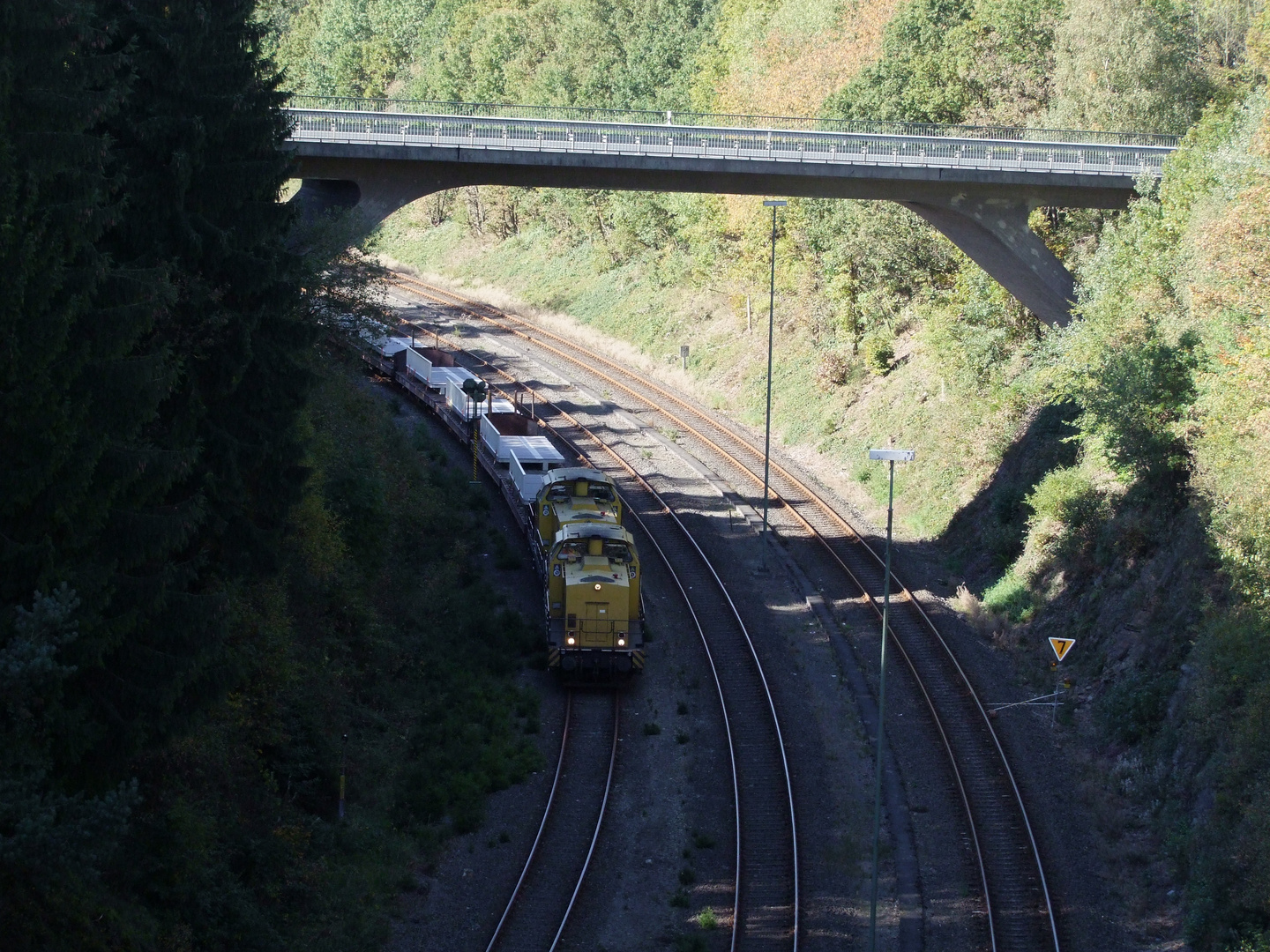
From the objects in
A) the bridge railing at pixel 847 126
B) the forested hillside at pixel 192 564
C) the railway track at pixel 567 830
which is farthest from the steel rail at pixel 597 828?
the bridge railing at pixel 847 126

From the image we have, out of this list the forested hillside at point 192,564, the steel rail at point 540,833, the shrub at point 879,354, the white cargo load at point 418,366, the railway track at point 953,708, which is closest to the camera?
the forested hillside at point 192,564

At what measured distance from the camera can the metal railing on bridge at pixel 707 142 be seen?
36.8 m

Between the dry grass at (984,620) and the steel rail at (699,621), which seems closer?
the steel rail at (699,621)

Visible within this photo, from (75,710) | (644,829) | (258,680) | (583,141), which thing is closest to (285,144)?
(583,141)

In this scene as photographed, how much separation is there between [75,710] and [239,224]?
9.76 metres

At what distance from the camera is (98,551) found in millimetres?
15336

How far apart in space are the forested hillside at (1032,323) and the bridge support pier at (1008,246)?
188cm

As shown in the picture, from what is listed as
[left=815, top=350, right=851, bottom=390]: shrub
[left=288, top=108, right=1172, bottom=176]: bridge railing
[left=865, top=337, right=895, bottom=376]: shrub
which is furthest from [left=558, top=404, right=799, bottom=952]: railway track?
[left=865, top=337, right=895, bottom=376]: shrub

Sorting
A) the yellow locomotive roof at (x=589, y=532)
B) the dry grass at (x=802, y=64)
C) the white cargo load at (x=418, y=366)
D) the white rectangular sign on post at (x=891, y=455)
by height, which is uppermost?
the dry grass at (x=802, y=64)

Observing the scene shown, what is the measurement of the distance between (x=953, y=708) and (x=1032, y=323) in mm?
21136

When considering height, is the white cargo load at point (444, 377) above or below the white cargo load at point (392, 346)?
below

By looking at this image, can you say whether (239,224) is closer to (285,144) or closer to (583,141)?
(285,144)

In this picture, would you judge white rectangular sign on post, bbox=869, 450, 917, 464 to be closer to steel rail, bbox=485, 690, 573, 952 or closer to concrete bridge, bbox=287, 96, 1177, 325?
steel rail, bbox=485, 690, 573, 952

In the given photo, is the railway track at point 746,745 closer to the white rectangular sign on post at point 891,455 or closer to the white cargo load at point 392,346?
the white rectangular sign on post at point 891,455
